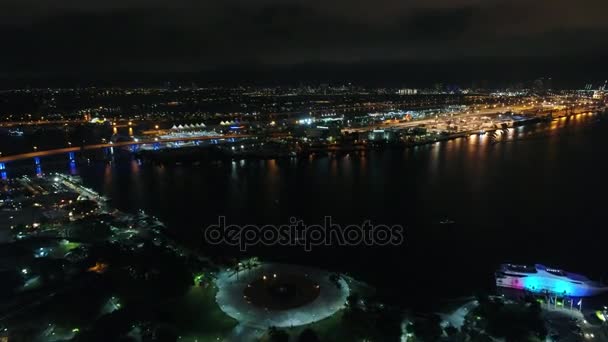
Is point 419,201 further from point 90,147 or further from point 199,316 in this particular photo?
point 90,147

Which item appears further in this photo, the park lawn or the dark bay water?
the dark bay water

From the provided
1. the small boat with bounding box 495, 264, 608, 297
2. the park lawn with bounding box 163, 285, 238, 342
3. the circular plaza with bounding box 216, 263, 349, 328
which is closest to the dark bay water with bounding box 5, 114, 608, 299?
the small boat with bounding box 495, 264, 608, 297

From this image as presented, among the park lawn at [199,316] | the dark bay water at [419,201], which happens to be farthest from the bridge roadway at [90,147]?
the park lawn at [199,316]

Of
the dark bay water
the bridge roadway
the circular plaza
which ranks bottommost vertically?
the dark bay water

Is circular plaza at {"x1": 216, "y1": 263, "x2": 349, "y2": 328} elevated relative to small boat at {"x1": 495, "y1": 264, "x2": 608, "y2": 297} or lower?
elevated

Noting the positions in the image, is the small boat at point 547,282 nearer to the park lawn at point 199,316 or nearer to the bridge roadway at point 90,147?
the park lawn at point 199,316

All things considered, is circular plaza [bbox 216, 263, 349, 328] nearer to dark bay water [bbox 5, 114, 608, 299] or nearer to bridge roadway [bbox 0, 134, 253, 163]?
dark bay water [bbox 5, 114, 608, 299]

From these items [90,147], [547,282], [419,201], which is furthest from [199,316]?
[90,147]
